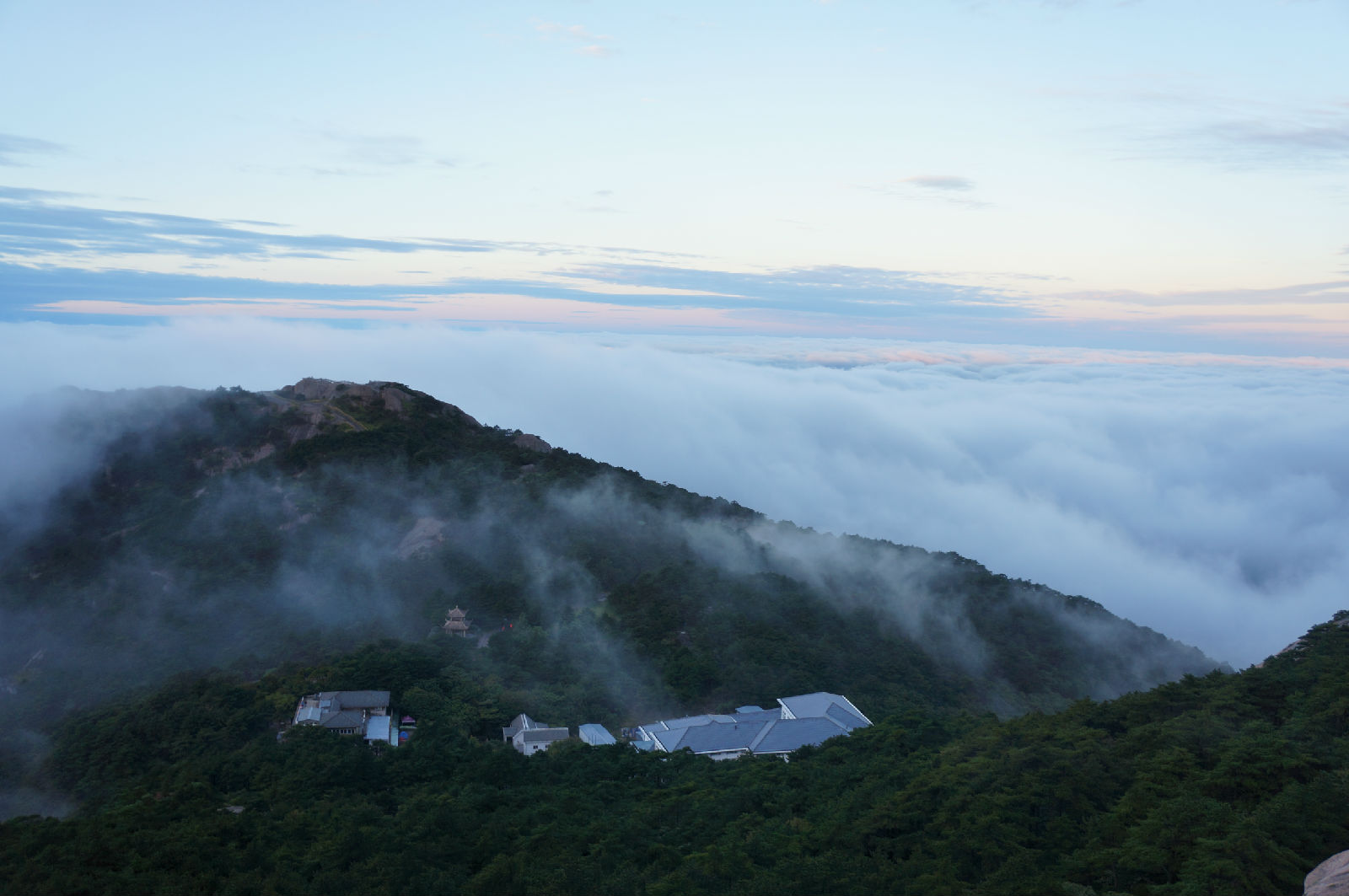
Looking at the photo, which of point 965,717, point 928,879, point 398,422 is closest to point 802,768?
point 965,717

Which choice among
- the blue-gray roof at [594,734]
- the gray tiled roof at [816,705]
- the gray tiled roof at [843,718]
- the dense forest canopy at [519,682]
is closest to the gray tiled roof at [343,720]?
the dense forest canopy at [519,682]

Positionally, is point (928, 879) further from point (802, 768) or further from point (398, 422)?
point (398, 422)

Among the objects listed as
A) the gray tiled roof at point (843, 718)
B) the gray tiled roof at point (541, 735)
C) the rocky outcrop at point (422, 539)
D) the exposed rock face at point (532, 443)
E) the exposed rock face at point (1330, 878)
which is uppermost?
the exposed rock face at point (1330, 878)

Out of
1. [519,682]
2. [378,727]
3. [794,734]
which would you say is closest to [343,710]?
[378,727]

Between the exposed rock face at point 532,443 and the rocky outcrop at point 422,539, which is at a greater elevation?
the exposed rock face at point 532,443

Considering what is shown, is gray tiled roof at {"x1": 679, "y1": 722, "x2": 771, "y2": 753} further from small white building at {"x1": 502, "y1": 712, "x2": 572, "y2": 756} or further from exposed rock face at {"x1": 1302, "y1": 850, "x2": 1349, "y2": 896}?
exposed rock face at {"x1": 1302, "y1": 850, "x2": 1349, "y2": 896}

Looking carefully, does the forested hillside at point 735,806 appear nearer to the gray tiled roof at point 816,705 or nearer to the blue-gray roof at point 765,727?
the blue-gray roof at point 765,727

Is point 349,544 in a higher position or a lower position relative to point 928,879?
lower
